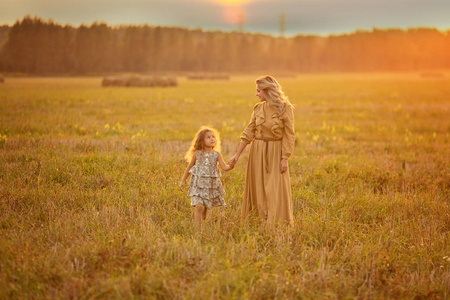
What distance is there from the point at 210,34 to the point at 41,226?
13415 cm

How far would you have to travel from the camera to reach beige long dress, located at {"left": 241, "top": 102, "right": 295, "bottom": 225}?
4.99 metres

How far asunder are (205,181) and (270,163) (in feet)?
3.09

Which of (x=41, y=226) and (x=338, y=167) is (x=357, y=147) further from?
(x=41, y=226)

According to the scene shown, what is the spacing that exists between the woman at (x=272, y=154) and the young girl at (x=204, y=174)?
1.04 feet

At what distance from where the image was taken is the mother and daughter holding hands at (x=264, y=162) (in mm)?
4992

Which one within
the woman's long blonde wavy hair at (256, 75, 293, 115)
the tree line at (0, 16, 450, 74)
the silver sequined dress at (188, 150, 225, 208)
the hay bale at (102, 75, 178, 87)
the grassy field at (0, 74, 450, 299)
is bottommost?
the grassy field at (0, 74, 450, 299)

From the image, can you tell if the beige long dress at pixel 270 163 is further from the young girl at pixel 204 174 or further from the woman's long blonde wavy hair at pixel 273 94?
the young girl at pixel 204 174

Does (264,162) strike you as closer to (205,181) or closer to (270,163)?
(270,163)

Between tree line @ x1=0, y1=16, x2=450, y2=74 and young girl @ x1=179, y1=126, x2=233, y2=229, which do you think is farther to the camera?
tree line @ x1=0, y1=16, x2=450, y2=74

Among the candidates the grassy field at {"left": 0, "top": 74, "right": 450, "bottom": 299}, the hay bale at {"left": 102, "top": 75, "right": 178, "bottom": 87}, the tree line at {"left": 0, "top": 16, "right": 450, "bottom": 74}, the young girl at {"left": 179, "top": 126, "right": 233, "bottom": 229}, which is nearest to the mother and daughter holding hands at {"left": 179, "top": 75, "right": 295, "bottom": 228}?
the young girl at {"left": 179, "top": 126, "right": 233, "bottom": 229}

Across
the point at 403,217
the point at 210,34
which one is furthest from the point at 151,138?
the point at 210,34

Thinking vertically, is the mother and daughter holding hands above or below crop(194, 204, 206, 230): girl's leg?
above

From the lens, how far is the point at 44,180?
6.58 meters

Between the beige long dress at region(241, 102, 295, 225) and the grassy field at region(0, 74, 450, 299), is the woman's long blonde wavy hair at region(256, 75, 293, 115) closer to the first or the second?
the beige long dress at region(241, 102, 295, 225)
